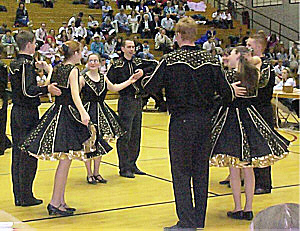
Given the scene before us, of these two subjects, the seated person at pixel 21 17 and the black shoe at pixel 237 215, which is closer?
the black shoe at pixel 237 215

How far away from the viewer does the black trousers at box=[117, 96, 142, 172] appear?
6.43 m

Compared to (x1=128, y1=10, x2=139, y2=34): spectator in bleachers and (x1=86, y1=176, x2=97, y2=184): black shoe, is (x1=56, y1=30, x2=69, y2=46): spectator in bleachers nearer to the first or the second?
(x1=128, y1=10, x2=139, y2=34): spectator in bleachers

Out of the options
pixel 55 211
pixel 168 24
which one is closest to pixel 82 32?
pixel 168 24

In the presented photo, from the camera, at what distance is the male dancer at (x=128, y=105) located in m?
6.35

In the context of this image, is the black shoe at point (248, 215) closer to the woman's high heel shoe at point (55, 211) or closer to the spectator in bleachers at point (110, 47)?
the woman's high heel shoe at point (55, 211)

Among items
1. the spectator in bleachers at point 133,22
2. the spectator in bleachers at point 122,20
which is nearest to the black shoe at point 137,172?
the spectator in bleachers at point 122,20

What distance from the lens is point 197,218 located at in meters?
4.18

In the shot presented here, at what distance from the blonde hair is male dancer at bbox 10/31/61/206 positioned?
145 centimetres

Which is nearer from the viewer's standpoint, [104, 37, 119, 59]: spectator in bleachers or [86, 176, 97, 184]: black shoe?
[86, 176, 97, 184]: black shoe

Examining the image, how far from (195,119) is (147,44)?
16.3m

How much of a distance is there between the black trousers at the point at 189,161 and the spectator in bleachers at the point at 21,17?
16303mm

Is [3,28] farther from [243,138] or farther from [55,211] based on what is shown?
[243,138]

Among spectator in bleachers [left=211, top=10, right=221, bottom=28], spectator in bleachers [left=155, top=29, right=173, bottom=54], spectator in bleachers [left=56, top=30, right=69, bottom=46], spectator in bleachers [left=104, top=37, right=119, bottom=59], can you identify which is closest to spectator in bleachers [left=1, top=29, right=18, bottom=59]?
spectator in bleachers [left=56, top=30, right=69, bottom=46]

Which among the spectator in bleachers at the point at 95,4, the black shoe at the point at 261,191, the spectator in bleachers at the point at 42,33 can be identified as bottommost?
the black shoe at the point at 261,191
